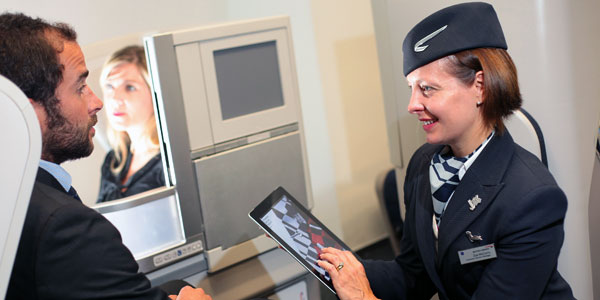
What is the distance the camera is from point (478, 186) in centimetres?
146

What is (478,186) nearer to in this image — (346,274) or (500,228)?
(500,228)

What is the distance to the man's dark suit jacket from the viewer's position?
43.0 inches

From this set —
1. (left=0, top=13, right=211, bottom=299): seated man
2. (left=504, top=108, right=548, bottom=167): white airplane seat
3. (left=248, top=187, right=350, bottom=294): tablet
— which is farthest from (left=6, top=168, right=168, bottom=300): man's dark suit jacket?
(left=504, top=108, right=548, bottom=167): white airplane seat


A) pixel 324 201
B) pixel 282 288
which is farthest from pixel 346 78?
pixel 282 288

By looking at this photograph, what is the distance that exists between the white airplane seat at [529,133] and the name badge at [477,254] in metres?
0.41

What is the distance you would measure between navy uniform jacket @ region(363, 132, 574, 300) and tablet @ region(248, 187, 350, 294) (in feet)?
0.60

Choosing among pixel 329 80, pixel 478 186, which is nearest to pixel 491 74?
pixel 478 186

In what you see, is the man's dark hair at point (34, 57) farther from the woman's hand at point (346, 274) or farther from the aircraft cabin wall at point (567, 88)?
the aircraft cabin wall at point (567, 88)

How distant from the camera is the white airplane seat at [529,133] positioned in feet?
5.40

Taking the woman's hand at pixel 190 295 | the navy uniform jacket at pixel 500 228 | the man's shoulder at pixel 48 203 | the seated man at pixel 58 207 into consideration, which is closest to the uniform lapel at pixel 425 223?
the navy uniform jacket at pixel 500 228

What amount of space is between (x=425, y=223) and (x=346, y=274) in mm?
261

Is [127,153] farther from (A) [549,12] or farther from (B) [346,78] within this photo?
(A) [549,12]

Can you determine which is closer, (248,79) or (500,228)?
(500,228)

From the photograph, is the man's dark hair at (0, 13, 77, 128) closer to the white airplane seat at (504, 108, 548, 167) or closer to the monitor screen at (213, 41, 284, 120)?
the monitor screen at (213, 41, 284, 120)
